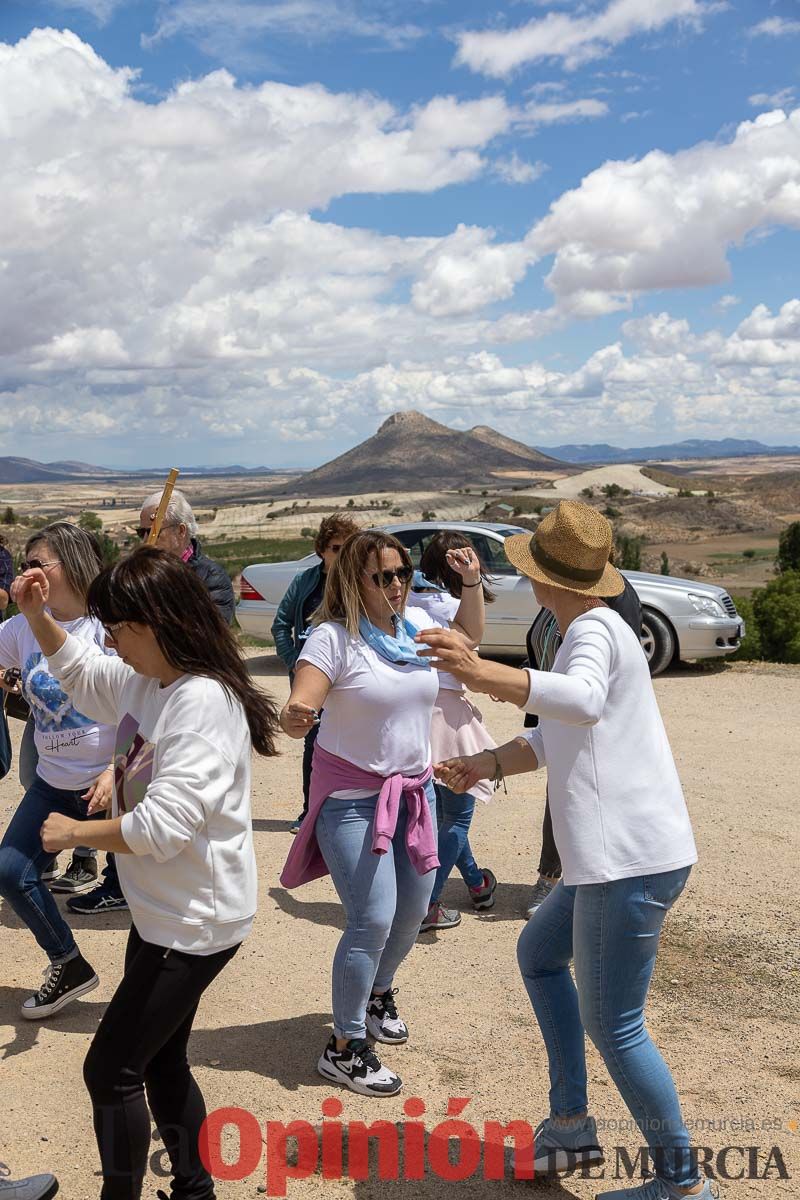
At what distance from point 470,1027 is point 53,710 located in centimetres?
207

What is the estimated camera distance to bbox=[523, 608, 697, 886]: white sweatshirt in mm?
2850

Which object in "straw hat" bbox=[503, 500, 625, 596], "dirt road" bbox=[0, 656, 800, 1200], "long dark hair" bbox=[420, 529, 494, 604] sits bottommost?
"dirt road" bbox=[0, 656, 800, 1200]

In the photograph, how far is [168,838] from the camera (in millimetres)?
2609

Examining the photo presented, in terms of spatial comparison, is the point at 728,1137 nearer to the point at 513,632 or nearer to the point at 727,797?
the point at 727,797

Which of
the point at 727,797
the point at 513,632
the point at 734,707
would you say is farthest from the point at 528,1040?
the point at 513,632

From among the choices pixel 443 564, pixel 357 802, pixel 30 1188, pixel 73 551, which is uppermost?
pixel 73 551

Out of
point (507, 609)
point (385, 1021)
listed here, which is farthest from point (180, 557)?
point (507, 609)

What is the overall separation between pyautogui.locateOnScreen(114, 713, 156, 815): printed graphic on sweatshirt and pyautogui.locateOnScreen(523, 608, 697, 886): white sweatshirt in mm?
1051

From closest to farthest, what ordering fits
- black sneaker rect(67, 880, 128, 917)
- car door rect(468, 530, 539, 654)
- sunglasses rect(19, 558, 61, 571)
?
1. sunglasses rect(19, 558, 61, 571)
2. black sneaker rect(67, 880, 128, 917)
3. car door rect(468, 530, 539, 654)

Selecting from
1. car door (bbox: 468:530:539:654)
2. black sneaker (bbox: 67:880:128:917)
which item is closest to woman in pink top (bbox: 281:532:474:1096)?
black sneaker (bbox: 67:880:128:917)

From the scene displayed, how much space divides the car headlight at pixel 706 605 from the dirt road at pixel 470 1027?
5.49m

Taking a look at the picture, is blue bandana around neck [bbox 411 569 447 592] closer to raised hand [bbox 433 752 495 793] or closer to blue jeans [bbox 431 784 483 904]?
blue jeans [bbox 431 784 483 904]

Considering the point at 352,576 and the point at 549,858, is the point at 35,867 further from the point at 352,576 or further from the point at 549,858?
the point at 549,858

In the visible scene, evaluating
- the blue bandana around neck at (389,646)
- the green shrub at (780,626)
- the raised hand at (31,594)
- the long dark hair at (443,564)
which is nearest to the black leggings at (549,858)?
the long dark hair at (443,564)
